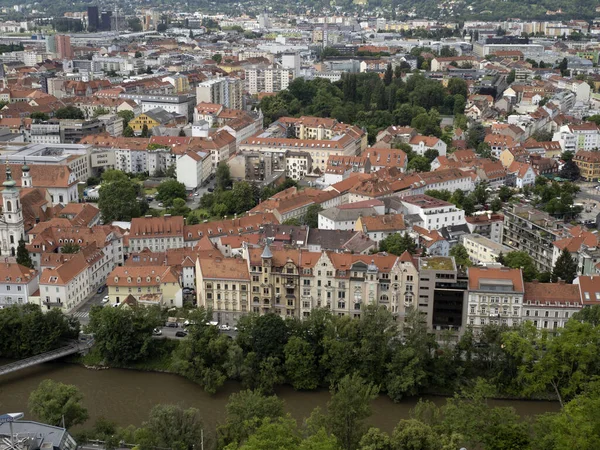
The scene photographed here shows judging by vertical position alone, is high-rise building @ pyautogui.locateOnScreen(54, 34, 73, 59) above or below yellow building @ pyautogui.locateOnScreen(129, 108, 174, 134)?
above

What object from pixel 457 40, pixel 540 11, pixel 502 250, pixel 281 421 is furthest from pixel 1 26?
pixel 281 421

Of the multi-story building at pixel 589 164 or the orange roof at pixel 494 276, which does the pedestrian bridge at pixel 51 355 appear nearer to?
the orange roof at pixel 494 276

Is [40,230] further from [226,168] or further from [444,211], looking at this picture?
[444,211]

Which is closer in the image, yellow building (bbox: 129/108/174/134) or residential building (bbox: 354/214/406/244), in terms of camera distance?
residential building (bbox: 354/214/406/244)

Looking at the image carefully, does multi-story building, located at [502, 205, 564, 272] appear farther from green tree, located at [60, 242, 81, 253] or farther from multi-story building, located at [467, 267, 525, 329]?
green tree, located at [60, 242, 81, 253]

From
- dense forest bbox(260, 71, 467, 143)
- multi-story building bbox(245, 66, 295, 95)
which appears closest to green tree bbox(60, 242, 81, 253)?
dense forest bbox(260, 71, 467, 143)
